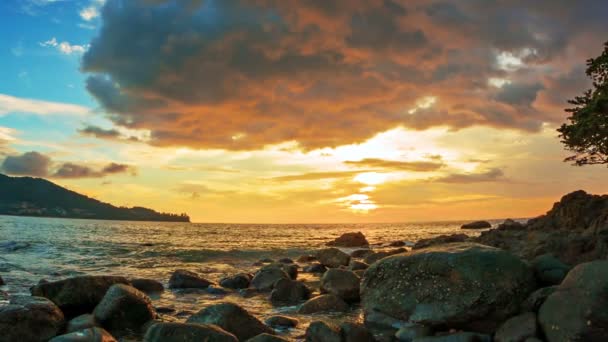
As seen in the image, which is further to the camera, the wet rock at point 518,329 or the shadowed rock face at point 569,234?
the shadowed rock face at point 569,234

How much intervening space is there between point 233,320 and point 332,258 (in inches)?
623

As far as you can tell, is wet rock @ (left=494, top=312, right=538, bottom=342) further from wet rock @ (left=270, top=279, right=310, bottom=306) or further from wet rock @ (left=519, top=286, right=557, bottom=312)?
wet rock @ (left=270, top=279, right=310, bottom=306)

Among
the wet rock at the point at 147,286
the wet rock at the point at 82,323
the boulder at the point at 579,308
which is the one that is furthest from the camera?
the wet rock at the point at 147,286

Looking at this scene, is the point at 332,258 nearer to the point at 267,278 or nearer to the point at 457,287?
the point at 267,278

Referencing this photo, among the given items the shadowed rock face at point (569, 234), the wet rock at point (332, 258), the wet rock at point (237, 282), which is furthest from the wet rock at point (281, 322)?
the wet rock at point (332, 258)

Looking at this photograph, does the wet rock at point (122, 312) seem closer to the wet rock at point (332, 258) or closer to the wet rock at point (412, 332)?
the wet rock at point (412, 332)

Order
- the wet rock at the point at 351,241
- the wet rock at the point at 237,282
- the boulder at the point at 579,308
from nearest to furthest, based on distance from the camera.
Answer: the boulder at the point at 579,308 → the wet rock at the point at 237,282 → the wet rock at the point at 351,241

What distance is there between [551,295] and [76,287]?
443 inches

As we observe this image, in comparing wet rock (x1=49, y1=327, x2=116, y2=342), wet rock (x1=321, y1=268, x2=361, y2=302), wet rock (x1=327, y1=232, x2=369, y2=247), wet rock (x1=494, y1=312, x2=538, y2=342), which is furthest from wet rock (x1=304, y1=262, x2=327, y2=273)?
wet rock (x1=327, y1=232, x2=369, y2=247)

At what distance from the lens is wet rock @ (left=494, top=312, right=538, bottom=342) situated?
7461mm

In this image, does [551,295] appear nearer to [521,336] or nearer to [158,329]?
[521,336]

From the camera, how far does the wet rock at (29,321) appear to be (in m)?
8.59

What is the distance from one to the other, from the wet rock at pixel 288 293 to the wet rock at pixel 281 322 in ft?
10.6

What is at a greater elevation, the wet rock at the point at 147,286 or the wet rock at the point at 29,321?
the wet rock at the point at 29,321
